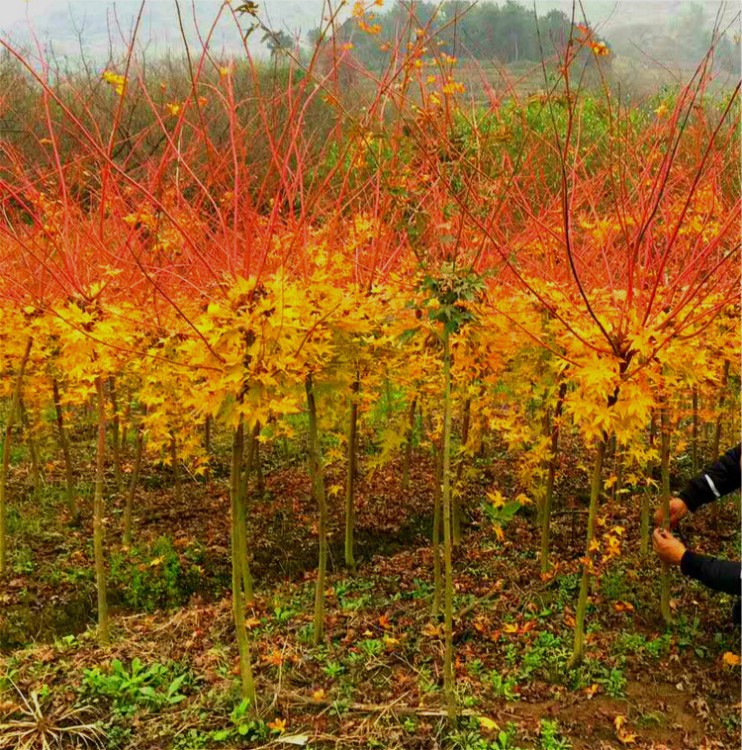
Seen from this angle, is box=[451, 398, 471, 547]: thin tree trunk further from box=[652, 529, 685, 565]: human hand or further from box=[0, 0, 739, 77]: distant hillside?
box=[0, 0, 739, 77]: distant hillside

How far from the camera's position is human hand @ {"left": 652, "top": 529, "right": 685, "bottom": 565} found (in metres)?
2.66

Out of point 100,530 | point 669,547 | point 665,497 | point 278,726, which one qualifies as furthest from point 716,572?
point 100,530

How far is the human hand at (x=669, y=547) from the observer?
2.66 m

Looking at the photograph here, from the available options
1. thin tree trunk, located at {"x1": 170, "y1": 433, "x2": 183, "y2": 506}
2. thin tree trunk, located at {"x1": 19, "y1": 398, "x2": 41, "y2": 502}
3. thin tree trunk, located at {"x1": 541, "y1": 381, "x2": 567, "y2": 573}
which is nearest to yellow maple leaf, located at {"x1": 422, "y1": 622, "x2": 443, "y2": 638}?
thin tree trunk, located at {"x1": 541, "y1": 381, "x2": 567, "y2": 573}

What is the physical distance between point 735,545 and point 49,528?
6.74 m

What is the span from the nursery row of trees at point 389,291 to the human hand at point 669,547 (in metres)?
0.51

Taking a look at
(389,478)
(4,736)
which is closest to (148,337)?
(4,736)

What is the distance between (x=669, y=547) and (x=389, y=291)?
7.41 ft

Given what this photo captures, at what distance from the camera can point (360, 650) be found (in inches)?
166

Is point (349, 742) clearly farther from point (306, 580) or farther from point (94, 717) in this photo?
point (306, 580)

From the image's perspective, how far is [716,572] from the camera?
250cm

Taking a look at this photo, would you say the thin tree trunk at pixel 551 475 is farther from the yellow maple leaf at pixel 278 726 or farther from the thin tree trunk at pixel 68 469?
the thin tree trunk at pixel 68 469

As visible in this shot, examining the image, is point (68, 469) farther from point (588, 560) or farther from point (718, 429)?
point (718, 429)

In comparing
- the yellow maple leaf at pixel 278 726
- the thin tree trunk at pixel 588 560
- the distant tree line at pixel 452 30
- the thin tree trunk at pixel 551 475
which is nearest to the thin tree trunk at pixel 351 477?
the thin tree trunk at pixel 551 475
